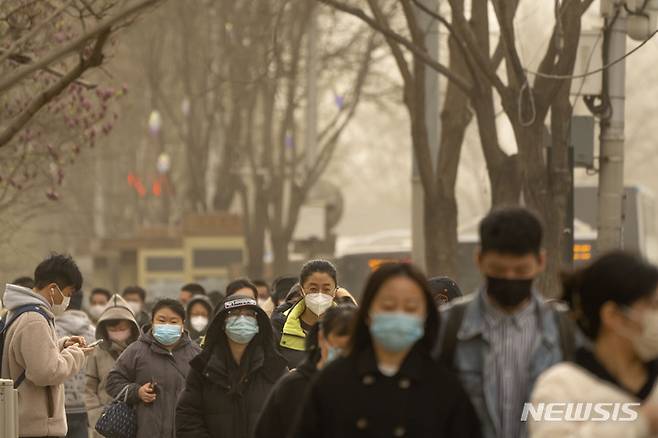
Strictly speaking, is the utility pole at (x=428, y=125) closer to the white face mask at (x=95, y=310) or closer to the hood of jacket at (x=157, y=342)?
the white face mask at (x=95, y=310)

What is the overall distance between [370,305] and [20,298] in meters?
4.62

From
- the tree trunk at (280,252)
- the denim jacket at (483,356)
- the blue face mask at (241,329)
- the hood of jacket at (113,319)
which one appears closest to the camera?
the denim jacket at (483,356)

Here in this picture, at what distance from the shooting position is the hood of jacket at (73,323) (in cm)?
1459

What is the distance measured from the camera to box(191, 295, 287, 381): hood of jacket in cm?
964

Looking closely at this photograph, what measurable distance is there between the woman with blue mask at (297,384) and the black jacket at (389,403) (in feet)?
3.17

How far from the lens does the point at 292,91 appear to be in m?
35.1

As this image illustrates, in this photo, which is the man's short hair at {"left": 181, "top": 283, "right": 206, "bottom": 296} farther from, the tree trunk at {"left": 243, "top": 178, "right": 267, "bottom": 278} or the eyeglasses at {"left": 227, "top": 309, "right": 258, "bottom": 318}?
the tree trunk at {"left": 243, "top": 178, "right": 267, "bottom": 278}

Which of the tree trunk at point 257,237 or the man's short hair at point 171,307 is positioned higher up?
the tree trunk at point 257,237

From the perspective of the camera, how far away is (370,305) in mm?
6160

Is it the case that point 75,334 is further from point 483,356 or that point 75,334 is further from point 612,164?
point 483,356

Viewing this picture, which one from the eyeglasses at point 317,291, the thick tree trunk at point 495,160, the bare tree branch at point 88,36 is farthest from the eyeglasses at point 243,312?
the thick tree trunk at point 495,160

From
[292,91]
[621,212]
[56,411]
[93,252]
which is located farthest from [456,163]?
[93,252]

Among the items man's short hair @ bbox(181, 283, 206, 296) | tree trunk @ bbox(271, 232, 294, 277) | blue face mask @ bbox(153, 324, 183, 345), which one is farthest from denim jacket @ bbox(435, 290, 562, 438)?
tree trunk @ bbox(271, 232, 294, 277)

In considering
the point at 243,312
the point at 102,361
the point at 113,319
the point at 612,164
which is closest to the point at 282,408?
the point at 243,312
